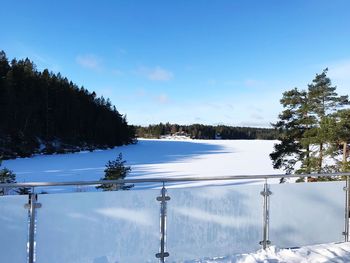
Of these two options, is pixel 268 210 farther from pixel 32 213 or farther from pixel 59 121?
pixel 59 121

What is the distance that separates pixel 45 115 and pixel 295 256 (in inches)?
2175

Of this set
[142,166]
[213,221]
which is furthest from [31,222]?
[142,166]

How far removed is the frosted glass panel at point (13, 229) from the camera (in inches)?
143

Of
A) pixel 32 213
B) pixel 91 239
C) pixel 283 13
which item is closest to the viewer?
pixel 32 213

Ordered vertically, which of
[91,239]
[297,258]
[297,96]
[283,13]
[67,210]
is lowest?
[297,258]

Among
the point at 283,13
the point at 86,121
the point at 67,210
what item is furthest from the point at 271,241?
the point at 86,121

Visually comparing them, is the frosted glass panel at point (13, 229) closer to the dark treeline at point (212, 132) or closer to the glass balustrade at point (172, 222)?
the glass balustrade at point (172, 222)

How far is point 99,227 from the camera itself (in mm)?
4090

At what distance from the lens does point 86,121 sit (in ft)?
222

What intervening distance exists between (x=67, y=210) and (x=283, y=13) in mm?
15456

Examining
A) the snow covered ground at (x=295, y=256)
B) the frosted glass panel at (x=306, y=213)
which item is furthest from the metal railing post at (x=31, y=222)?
the frosted glass panel at (x=306, y=213)

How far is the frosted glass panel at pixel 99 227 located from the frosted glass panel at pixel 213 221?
26 centimetres

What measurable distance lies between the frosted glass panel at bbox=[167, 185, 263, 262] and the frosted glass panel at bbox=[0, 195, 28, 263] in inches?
64.7

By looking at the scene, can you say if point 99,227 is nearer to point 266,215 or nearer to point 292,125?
point 266,215
